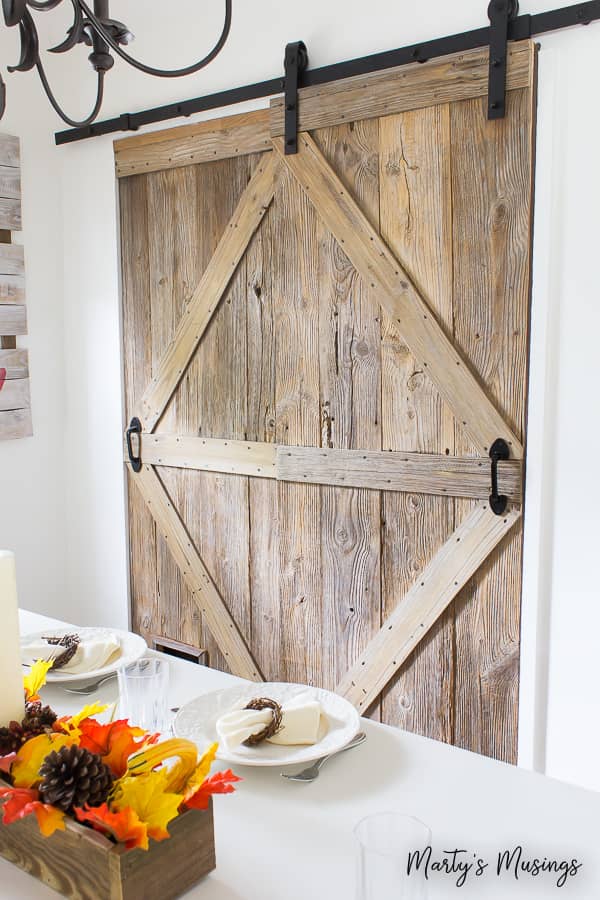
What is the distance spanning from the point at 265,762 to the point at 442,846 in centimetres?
28

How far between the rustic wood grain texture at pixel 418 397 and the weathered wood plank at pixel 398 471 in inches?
1.0

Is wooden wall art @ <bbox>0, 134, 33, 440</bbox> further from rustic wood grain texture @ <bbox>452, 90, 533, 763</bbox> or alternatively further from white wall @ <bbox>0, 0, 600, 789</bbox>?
rustic wood grain texture @ <bbox>452, 90, 533, 763</bbox>

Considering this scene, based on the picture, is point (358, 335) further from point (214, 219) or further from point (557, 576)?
point (557, 576)

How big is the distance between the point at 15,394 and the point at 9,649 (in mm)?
2112

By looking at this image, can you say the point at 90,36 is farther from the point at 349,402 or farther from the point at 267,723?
the point at 349,402

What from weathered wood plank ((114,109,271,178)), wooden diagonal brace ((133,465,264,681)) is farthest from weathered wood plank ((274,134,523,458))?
wooden diagonal brace ((133,465,264,681))

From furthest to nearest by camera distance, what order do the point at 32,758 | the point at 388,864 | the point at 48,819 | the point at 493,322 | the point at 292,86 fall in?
1. the point at 292,86
2. the point at 493,322
3. the point at 32,758
4. the point at 48,819
5. the point at 388,864

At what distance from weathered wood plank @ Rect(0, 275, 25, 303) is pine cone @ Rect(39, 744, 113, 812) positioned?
2.33 m

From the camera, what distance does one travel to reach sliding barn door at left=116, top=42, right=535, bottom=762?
2131 millimetres

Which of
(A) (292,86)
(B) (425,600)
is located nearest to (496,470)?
(B) (425,600)

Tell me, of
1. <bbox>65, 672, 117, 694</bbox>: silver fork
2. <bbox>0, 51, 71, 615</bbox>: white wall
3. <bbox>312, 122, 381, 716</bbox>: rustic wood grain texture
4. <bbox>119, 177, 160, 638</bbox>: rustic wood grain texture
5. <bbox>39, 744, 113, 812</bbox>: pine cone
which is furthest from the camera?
<bbox>0, 51, 71, 615</bbox>: white wall

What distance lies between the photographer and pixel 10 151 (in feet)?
9.56

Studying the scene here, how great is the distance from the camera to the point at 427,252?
2219 mm

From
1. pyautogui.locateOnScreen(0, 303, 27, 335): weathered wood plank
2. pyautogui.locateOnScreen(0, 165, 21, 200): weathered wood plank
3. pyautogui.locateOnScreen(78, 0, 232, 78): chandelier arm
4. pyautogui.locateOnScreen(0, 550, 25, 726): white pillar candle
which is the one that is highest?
pyautogui.locateOnScreen(0, 165, 21, 200): weathered wood plank
